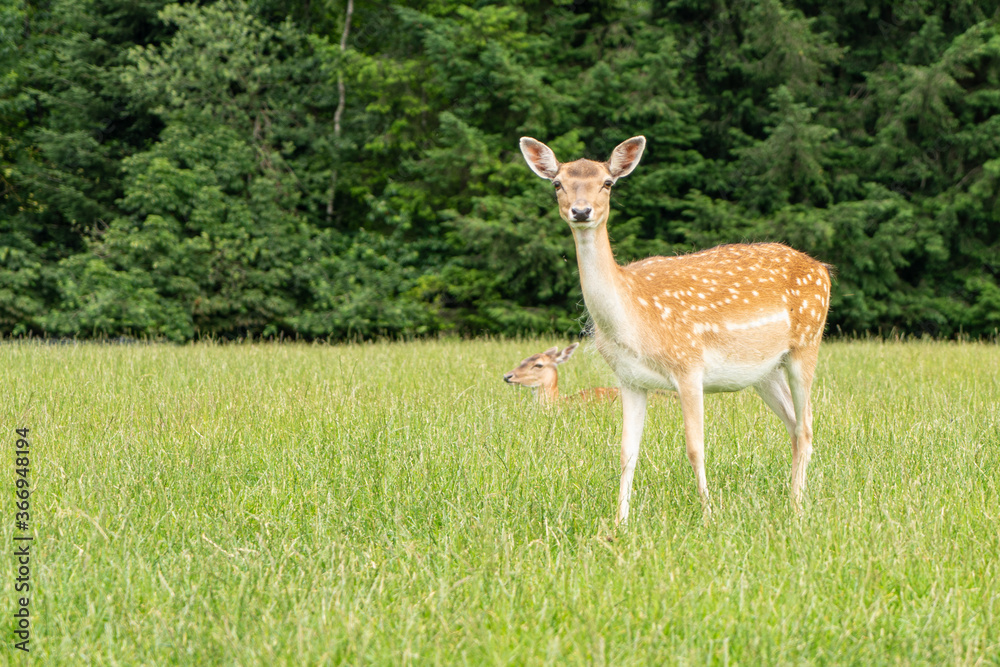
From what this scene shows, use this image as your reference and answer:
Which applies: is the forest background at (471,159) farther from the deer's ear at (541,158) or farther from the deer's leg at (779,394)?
the deer's ear at (541,158)

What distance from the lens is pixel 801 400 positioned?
15.5 ft

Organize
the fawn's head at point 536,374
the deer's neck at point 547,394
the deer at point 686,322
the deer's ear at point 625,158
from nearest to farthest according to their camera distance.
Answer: the deer at point 686,322 < the deer's ear at point 625,158 < the deer's neck at point 547,394 < the fawn's head at point 536,374

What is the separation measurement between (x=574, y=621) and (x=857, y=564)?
42.8 inches

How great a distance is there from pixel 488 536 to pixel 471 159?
46.8ft

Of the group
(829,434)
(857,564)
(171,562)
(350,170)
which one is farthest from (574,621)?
(350,170)

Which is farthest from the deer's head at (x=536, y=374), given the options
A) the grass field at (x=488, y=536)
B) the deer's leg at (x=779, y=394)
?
the deer's leg at (x=779, y=394)

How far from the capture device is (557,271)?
1683 cm

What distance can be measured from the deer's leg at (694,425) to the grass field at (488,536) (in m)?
0.18

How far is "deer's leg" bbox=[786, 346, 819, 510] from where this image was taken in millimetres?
4613

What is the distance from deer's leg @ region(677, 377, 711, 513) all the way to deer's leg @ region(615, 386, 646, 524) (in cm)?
21

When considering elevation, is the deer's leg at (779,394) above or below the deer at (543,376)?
above

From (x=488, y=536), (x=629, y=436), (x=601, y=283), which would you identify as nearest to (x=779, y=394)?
(x=629, y=436)

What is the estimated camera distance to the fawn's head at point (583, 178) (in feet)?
12.9

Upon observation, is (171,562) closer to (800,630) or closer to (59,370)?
(800,630)
